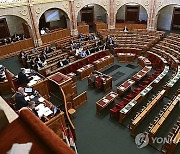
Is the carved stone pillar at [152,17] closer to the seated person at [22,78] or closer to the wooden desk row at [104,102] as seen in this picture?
the wooden desk row at [104,102]

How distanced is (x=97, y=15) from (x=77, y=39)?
8.26 metres

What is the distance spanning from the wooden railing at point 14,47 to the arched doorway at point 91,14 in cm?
867

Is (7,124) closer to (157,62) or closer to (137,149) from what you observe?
(137,149)

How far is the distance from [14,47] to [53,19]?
20.9ft

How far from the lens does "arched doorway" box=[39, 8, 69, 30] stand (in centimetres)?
2128

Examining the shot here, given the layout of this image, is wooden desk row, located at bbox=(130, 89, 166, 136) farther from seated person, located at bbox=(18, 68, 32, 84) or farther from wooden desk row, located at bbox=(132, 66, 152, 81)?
seated person, located at bbox=(18, 68, 32, 84)

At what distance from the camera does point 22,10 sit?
1691 cm

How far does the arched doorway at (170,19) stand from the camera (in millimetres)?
21456

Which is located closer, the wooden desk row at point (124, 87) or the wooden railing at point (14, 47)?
the wooden desk row at point (124, 87)

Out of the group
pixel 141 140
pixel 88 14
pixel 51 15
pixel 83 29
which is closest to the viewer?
pixel 141 140

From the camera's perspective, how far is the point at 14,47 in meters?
17.5

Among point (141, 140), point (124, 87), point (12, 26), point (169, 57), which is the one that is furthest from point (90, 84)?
point (12, 26)

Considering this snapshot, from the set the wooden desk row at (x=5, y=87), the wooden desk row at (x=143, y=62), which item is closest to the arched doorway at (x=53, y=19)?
the wooden desk row at (x=143, y=62)

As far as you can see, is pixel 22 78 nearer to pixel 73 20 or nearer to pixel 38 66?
pixel 38 66
